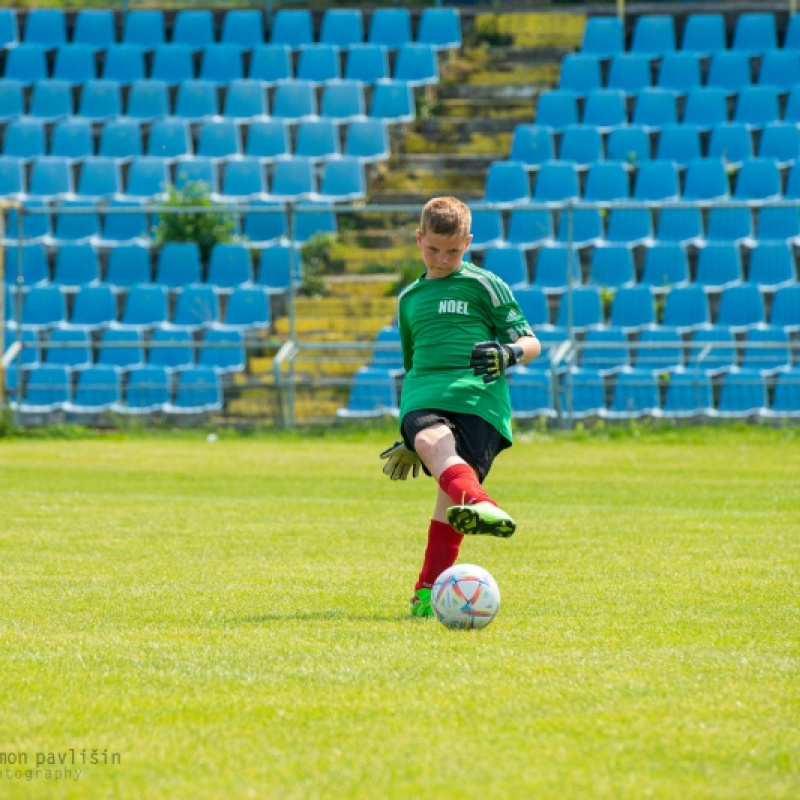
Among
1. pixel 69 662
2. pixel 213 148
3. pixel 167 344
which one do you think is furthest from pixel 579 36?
pixel 69 662

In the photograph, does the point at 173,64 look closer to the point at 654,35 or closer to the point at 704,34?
the point at 654,35

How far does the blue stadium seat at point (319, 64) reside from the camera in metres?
23.0

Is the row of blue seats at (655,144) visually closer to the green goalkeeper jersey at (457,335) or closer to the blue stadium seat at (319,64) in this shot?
the blue stadium seat at (319,64)

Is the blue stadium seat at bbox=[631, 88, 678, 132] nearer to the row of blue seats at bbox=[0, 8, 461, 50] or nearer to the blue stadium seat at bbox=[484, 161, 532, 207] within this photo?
the blue stadium seat at bbox=[484, 161, 532, 207]

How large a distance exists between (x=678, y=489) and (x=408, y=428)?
5766 mm

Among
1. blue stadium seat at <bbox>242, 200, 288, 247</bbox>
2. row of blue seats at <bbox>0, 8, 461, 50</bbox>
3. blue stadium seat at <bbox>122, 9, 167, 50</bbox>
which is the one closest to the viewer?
blue stadium seat at <bbox>242, 200, 288, 247</bbox>

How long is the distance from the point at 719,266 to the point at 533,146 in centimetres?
407

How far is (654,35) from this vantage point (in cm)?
2252

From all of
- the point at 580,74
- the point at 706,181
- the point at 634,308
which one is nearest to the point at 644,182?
the point at 706,181

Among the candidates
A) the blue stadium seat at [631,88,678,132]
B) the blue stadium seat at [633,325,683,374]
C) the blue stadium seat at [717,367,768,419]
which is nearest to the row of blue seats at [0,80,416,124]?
the blue stadium seat at [631,88,678,132]

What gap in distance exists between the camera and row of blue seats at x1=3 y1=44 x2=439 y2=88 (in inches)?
901

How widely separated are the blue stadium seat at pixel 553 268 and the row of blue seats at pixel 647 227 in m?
0.18

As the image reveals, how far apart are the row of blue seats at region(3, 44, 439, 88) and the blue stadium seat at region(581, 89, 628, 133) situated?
294 centimetres

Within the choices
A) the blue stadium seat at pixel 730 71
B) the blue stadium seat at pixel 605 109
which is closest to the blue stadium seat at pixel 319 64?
the blue stadium seat at pixel 605 109
